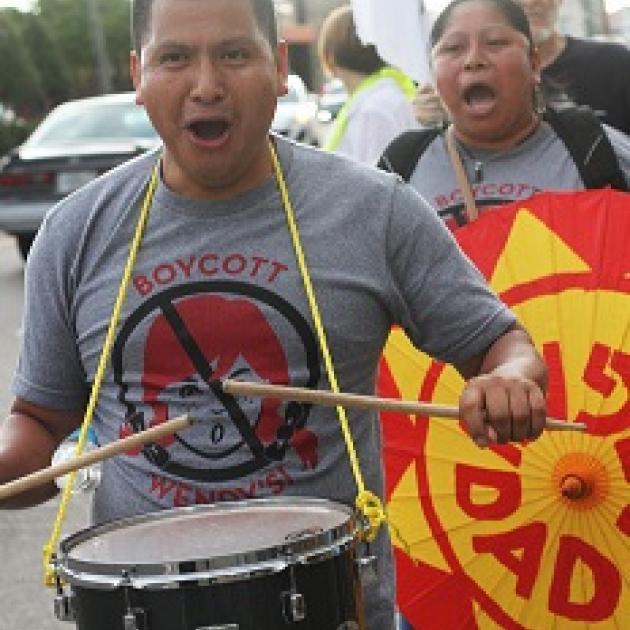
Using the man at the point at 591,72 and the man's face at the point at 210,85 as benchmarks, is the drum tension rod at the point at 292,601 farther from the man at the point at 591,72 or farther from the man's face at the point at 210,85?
the man at the point at 591,72

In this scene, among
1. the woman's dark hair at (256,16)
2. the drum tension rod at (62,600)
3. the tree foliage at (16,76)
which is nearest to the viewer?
the drum tension rod at (62,600)

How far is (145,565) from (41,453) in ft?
1.89

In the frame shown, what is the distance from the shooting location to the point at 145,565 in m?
2.53

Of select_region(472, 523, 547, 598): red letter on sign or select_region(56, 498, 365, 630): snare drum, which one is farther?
select_region(472, 523, 547, 598): red letter on sign

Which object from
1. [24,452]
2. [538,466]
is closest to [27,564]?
[538,466]

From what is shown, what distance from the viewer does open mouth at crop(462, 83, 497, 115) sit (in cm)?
484

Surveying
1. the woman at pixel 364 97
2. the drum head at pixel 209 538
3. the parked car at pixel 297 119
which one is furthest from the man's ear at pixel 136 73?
the parked car at pixel 297 119

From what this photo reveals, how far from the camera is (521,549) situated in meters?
4.14

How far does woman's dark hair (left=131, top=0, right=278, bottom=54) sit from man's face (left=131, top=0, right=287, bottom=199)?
2cm

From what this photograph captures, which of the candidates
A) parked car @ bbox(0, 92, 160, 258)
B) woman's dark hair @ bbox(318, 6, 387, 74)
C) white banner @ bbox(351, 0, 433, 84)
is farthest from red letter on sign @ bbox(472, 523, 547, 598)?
Result: parked car @ bbox(0, 92, 160, 258)

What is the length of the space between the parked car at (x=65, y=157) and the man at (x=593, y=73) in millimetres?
9399

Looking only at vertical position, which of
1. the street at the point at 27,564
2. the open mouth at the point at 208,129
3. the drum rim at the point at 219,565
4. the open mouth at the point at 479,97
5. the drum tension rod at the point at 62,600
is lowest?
the street at the point at 27,564

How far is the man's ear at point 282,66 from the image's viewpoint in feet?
10.0

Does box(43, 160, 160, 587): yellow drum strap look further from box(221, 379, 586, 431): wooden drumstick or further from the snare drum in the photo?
box(221, 379, 586, 431): wooden drumstick
